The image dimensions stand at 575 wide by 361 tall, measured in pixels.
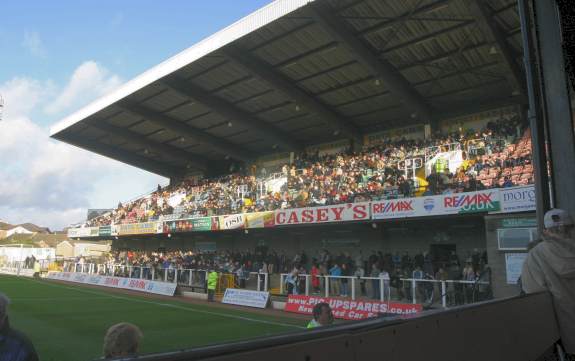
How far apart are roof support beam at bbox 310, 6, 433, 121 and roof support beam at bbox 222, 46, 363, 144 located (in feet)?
14.2

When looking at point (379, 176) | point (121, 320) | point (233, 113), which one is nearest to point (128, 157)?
point (233, 113)

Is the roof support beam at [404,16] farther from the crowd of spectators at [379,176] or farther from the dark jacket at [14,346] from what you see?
the dark jacket at [14,346]

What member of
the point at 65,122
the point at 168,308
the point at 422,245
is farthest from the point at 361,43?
the point at 65,122

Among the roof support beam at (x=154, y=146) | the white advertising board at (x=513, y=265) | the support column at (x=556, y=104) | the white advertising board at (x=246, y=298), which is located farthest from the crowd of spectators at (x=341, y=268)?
the support column at (x=556, y=104)

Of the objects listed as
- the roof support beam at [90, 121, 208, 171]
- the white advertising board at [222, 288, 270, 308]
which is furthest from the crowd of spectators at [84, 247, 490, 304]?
the roof support beam at [90, 121, 208, 171]

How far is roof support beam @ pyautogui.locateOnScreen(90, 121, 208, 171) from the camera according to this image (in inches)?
1271

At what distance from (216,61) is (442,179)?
11.9 m

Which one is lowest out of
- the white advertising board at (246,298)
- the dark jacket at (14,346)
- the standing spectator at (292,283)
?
the white advertising board at (246,298)

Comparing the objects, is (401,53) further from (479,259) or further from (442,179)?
(479,259)

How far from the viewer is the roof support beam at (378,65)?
1770 centimetres

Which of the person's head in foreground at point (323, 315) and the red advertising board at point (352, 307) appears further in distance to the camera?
the red advertising board at point (352, 307)

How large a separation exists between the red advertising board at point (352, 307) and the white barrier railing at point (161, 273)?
2944mm

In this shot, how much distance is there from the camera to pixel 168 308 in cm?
1839

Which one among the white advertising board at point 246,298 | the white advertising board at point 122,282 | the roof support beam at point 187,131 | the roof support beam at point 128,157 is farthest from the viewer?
the roof support beam at point 128,157
